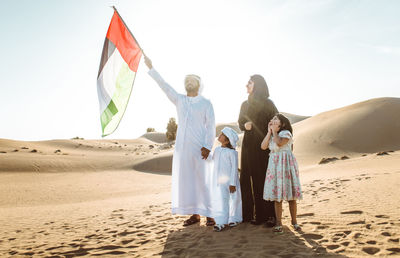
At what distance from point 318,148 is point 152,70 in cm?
1677

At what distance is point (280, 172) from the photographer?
3994 mm

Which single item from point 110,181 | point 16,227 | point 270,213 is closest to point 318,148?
point 110,181

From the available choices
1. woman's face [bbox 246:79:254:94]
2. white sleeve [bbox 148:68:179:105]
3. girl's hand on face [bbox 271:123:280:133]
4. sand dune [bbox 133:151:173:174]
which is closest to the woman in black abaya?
woman's face [bbox 246:79:254:94]

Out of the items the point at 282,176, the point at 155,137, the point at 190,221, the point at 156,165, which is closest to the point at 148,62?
the point at 190,221

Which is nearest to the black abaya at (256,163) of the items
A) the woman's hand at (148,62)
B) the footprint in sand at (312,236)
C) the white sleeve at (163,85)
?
the footprint in sand at (312,236)

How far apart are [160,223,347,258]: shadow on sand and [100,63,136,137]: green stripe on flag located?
2.09 m

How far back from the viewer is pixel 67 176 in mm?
18109

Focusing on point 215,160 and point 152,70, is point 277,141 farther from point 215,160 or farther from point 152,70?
point 152,70

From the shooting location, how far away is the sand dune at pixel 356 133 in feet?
60.0

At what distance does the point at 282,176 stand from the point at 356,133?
1817cm

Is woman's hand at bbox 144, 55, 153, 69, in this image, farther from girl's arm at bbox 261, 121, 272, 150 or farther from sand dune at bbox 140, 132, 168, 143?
sand dune at bbox 140, 132, 168, 143

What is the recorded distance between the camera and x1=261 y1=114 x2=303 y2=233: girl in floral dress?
3953 millimetres

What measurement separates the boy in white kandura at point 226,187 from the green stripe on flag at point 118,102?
1.79 m

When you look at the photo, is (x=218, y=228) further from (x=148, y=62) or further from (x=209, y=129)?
(x=148, y=62)
